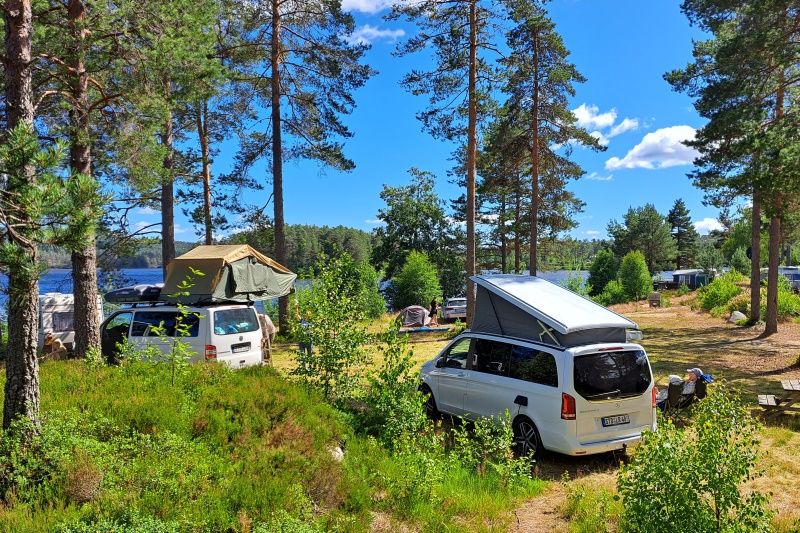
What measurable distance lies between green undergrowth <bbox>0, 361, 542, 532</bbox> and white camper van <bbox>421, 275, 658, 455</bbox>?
3.04 feet

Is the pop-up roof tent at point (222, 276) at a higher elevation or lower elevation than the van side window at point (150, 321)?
higher

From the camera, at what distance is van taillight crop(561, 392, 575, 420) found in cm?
617

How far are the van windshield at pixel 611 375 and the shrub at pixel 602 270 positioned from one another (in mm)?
46549

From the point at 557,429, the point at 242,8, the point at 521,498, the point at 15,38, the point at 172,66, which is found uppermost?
the point at 242,8

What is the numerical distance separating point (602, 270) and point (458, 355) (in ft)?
154

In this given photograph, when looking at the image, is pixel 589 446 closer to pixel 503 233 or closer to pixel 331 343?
pixel 331 343

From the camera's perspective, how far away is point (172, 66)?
897cm

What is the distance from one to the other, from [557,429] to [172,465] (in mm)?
4278

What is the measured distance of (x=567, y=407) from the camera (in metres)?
6.18

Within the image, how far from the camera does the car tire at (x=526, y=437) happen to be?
654 cm

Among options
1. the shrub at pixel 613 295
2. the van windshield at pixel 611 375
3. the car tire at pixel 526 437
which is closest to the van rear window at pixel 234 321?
the car tire at pixel 526 437

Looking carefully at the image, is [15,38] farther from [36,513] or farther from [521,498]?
[521,498]

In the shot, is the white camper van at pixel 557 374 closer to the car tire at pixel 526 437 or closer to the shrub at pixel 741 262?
the car tire at pixel 526 437

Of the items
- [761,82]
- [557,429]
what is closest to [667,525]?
[557,429]
